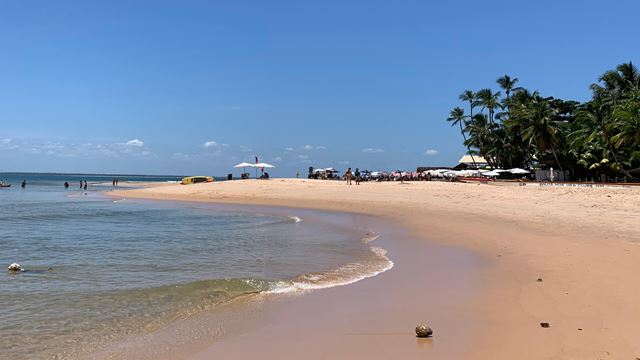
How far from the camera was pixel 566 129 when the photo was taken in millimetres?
62625

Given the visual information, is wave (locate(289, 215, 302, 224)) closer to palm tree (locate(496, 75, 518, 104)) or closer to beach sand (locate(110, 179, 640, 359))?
beach sand (locate(110, 179, 640, 359))

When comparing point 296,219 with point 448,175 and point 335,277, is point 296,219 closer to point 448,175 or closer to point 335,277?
point 335,277

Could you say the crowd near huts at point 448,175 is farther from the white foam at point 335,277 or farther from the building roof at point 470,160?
the white foam at point 335,277

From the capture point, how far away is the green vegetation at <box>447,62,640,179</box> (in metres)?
49.1

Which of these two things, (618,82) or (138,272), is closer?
(138,272)

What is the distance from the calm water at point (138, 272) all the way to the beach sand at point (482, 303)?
138 cm

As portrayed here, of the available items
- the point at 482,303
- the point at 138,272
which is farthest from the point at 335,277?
the point at 138,272

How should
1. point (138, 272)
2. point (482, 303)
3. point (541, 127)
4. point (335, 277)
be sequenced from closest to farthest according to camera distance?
point (482, 303), point (335, 277), point (138, 272), point (541, 127)

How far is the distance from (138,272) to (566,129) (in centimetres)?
6152

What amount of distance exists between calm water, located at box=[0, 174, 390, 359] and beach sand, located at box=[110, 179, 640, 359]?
4.53ft

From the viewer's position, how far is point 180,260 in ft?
45.0

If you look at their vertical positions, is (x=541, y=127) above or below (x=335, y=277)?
above

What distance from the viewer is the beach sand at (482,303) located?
6.22m

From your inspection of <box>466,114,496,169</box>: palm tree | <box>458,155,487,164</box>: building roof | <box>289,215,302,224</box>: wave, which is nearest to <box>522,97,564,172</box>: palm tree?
<box>466,114,496,169</box>: palm tree
